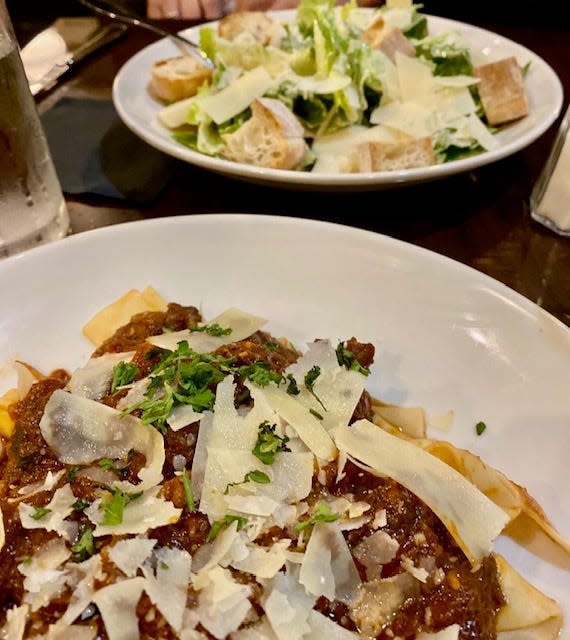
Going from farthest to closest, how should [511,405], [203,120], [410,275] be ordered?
[203,120]
[410,275]
[511,405]

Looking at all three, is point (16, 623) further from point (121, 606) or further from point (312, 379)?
point (312, 379)

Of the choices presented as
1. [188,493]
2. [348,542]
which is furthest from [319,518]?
[188,493]

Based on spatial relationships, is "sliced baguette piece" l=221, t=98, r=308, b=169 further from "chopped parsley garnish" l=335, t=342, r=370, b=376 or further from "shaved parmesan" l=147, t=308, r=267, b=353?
"chopped parsley garnish" l=335, t=342, r=370, b=376

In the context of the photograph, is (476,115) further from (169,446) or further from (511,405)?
(169,446)

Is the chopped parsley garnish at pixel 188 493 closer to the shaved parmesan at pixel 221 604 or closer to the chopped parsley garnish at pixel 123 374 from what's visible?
the shaved parmesan at pixel 221 604

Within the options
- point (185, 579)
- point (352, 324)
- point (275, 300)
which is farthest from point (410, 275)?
point (185, 579)

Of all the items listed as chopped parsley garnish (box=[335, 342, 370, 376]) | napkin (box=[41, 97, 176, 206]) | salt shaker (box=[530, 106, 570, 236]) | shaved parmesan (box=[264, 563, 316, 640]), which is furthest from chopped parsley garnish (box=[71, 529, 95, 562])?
salt shaker (box=[530, 106, 570, 236])
